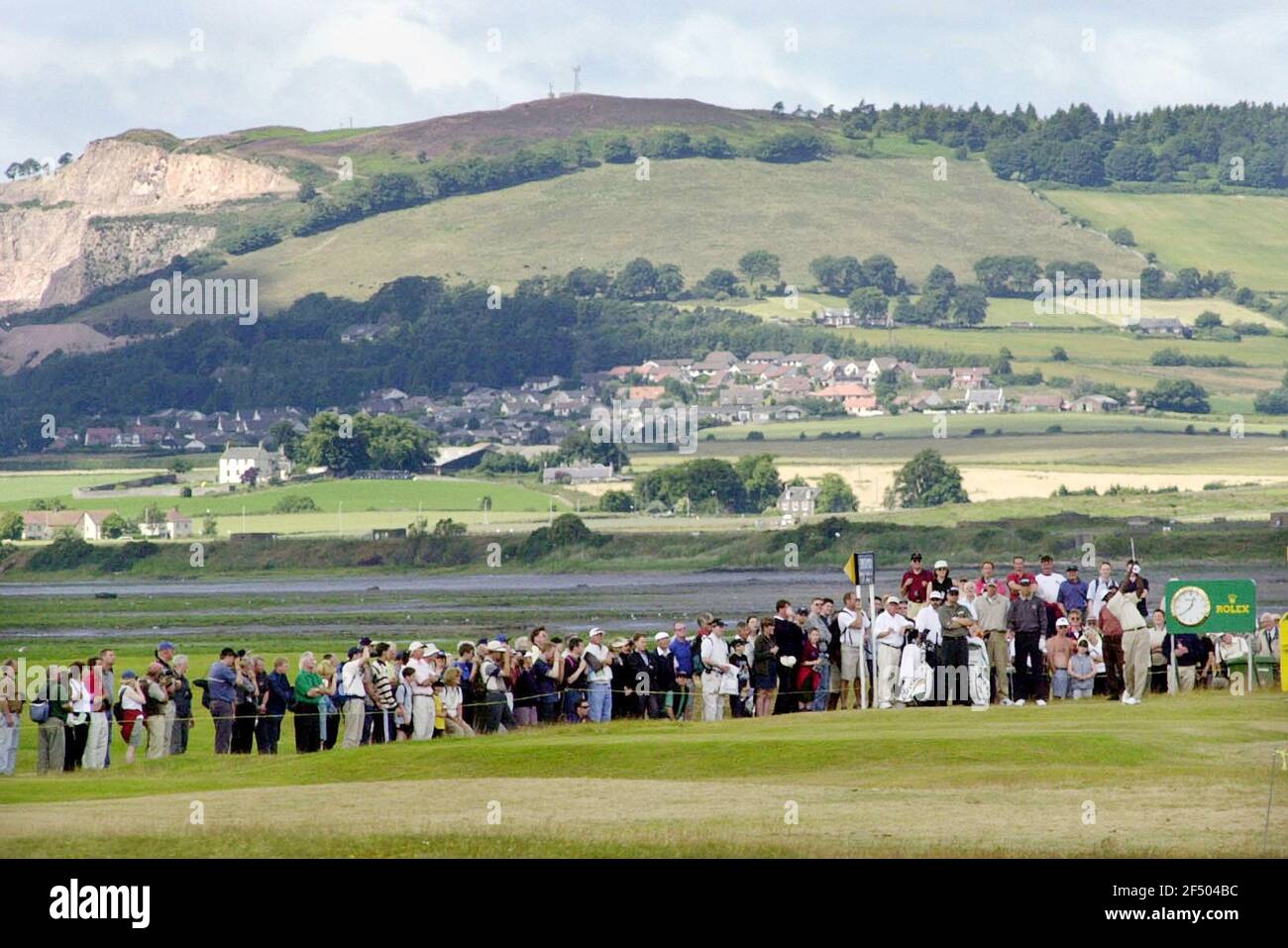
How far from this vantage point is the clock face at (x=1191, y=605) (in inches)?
1353

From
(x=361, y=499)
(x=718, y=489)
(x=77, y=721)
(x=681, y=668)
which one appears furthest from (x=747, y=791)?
(x=361, y=499)

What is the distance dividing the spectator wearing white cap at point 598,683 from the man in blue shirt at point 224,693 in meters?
5.72

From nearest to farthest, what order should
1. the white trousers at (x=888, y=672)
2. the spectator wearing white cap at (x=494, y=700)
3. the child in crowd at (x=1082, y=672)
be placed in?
the spectator wearing white cap at (x=494, y=700) < the white trousers at (x=888, y=672) < the child in crowd at (x=1082, y=672)

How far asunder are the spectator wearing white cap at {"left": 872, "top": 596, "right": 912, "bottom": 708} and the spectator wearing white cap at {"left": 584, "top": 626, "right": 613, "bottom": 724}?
441 centimetres

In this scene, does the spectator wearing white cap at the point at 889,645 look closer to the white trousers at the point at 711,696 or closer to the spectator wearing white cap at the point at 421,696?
the white trousers at the point at 711,696

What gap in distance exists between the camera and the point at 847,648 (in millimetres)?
36875

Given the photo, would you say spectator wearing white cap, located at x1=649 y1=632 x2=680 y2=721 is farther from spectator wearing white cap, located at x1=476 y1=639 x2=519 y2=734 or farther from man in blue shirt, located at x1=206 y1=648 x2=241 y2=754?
man in blue shirt, located at x1=206 y1=648 x2=241 y2=754

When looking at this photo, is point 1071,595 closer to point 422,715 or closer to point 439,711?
point 439,711

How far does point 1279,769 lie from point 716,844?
876 cm

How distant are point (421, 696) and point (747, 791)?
8.59 m

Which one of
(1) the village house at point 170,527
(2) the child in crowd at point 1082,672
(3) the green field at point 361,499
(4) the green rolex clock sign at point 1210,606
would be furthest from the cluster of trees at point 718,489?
(4) the green rolex clock sign at point 1210,606

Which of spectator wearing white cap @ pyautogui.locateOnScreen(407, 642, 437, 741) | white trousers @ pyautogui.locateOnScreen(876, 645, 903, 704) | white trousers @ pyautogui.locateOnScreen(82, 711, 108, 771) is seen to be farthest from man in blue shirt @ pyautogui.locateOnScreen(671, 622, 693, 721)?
white trousers @ pyautogui.locateOnScreen(82, 711, 108, 771)
